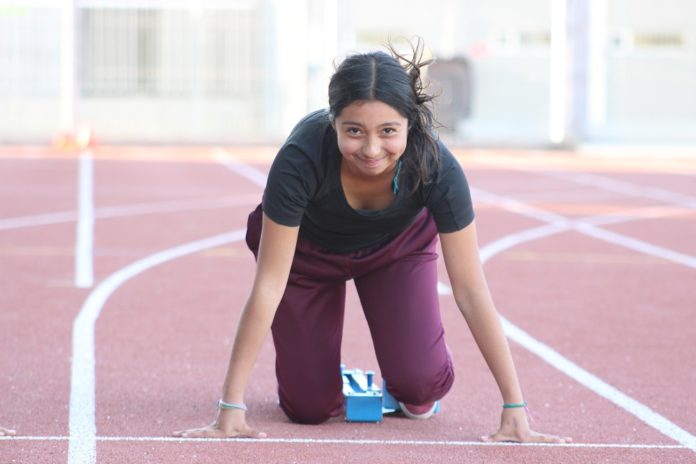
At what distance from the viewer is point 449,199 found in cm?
475

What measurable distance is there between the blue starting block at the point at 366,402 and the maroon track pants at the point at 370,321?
0.07 metres

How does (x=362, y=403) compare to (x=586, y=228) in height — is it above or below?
above

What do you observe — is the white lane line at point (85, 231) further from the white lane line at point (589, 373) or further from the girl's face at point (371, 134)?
the girl's face at point (371, 134)

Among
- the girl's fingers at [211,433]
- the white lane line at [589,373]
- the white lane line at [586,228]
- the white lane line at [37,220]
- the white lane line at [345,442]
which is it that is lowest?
the white lane line at [586,228]

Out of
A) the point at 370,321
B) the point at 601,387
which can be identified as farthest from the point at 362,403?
the point at 601,387

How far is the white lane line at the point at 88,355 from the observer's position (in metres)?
4.67

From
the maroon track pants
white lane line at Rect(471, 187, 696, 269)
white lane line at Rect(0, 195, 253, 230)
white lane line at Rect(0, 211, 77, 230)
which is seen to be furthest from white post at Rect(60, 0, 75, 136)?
the maroon track pants

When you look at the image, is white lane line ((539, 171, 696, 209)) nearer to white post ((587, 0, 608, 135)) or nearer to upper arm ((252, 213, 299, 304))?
white post ((587, 0, 608, 135))

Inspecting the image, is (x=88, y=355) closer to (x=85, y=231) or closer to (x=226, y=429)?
(x=226, y=429)

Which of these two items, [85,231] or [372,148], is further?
[85,231]

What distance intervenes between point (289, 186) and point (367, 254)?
681mm

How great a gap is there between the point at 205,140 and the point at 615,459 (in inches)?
1036

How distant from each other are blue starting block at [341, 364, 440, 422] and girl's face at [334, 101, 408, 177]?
1051 mm

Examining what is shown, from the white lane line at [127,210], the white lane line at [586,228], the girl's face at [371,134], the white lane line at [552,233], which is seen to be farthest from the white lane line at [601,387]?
the white lane line at [127,210]
